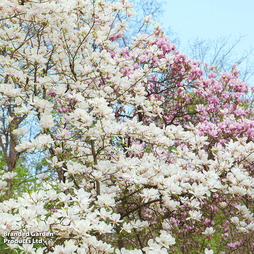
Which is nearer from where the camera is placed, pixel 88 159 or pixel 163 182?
pixel 163 182

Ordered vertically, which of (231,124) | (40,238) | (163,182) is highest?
(231,124)

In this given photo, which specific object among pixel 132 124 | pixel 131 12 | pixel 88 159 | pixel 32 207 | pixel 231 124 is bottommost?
pixel 32 207

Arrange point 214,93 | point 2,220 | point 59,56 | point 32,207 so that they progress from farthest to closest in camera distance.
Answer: point 214,93
point 59,56
point 32,207
point 2,220

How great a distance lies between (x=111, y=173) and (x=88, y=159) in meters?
0.38

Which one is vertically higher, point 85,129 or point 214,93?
point 214,93

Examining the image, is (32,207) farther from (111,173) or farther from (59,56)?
(59,56)

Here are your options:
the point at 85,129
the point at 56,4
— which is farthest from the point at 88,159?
the point at 56,4

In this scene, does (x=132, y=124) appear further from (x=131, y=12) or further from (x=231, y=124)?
(x=231, y=124)

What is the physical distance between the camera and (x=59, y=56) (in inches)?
112

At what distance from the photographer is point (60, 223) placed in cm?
162

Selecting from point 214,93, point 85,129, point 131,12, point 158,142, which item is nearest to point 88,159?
point 85,129

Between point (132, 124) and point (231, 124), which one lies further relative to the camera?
point (231, 124)

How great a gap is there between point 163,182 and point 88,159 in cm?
91

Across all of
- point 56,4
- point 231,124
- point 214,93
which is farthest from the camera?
point 214,93
